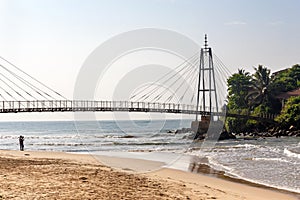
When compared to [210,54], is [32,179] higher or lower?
lower

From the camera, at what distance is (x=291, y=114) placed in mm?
55531

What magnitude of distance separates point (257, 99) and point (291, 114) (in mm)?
8006

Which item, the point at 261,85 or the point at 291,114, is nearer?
the point at 291,114

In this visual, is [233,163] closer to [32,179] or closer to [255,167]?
[255,167]

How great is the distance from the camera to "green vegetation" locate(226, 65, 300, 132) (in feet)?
187

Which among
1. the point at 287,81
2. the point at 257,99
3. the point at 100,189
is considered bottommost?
the point at 100,189

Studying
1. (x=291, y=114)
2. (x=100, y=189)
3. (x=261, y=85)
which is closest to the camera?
(x=100, y=189)

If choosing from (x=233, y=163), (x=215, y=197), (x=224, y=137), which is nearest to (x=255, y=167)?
(x=233, y=163)

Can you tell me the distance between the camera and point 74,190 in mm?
9438

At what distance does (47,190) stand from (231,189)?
6.30 meters

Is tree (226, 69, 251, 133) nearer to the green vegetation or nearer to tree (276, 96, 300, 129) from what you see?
the green vegetation

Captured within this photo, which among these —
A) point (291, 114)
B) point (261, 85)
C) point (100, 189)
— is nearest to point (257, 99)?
point (261, 85)

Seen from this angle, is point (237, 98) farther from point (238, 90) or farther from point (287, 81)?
point (287, 81)

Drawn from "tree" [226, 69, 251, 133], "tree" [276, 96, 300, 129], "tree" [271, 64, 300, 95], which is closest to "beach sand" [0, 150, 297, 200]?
"tree" [276, 96, 300, 129]
